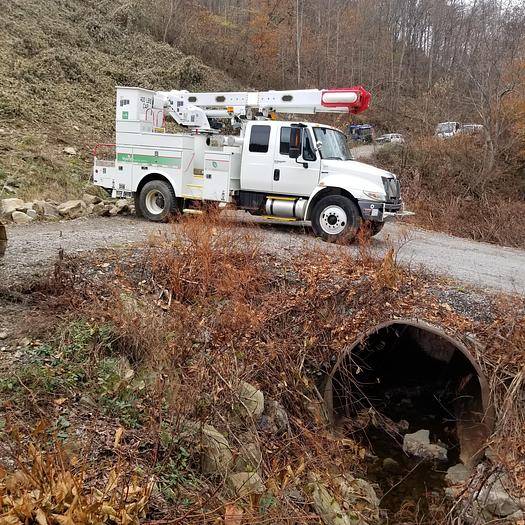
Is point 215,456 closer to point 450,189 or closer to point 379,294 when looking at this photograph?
point 379,294

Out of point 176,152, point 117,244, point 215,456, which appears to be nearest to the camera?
point 215,456

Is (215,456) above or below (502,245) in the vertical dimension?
below

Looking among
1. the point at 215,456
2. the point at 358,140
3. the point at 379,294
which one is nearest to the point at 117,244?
the point at 379,294

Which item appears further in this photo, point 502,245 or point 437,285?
point 502,245

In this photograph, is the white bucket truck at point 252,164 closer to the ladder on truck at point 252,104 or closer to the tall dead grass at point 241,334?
the ladder on truck at point 252,104

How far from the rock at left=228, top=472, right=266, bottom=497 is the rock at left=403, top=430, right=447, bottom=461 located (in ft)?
10.6

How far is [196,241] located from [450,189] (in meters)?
14.0

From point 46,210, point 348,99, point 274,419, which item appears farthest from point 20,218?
point 274,419

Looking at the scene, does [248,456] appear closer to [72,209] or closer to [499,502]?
[499,502]

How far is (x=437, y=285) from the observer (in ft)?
25.7

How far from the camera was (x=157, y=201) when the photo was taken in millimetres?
11734

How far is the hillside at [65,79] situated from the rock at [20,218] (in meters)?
1.97

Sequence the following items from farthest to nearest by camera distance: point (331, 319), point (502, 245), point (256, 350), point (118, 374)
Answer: point (502, 245), point (331, 319), point (256, 350), point (118, 374)

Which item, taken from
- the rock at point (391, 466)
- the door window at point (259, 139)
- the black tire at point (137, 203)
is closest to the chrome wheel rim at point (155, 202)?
the black tire at point (137, 203)
